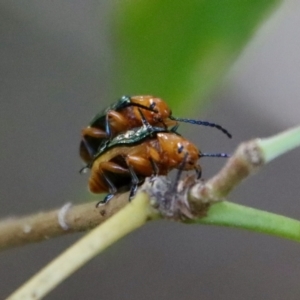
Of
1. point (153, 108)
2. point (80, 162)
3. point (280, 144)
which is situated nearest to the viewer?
point (280, 144)

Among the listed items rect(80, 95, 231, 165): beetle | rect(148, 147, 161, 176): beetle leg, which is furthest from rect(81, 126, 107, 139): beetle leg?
rect(148, 147, 161, 176): beetle leg

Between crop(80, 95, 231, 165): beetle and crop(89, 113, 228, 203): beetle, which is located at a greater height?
crop(80, 95, 231, 165): beetle

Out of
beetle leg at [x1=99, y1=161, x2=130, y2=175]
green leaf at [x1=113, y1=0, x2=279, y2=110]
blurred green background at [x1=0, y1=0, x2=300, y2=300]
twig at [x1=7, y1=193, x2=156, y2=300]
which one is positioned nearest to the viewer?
twig at [x1=7, y1=193, x2=156, y2=300]

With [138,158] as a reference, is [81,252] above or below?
below

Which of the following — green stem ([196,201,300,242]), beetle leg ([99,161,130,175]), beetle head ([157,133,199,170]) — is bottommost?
green stem ([196,201,300,242])

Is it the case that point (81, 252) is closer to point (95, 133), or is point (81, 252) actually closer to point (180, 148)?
point (180, 148)

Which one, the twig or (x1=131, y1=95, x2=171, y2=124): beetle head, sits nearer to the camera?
the twig

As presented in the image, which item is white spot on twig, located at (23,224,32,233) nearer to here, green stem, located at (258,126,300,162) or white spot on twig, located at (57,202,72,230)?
white spot on twig, located at (57,202,72,230)

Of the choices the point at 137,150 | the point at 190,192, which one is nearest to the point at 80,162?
the point at 137,150
